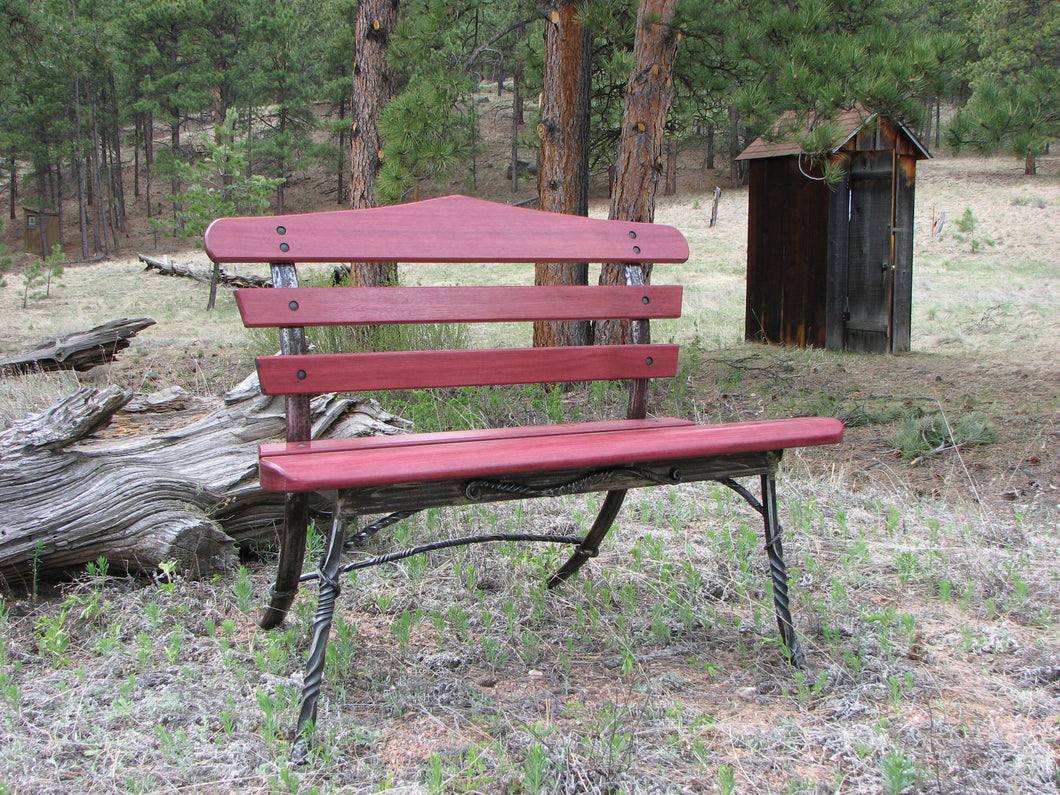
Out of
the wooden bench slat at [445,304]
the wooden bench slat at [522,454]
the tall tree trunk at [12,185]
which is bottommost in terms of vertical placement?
the wooden bench slat at [522,454]

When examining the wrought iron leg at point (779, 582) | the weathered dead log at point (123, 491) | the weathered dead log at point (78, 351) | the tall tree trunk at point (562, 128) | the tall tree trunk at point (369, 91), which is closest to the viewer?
the wrought iron leg at point (779, 582)

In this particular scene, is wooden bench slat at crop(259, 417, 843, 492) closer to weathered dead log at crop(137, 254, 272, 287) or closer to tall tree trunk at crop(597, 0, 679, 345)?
tall tree trunk at crop(597, 0, 679, 345)

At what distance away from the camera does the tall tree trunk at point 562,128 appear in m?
6.89

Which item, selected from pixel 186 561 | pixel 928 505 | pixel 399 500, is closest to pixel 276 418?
pixel 186 561

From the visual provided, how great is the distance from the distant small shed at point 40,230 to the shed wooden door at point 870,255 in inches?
1363

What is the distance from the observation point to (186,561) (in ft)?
9.94

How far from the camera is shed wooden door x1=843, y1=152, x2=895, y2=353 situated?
9.67m

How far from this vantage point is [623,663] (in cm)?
243

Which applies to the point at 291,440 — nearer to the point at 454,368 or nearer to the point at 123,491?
the point at 454,368

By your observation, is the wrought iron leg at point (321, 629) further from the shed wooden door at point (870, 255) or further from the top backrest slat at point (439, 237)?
the shed wooden door at point (870, 255)

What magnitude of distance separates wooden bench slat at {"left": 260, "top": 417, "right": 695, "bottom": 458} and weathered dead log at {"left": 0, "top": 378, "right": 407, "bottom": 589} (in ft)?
2.38

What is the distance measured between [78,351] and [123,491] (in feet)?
17.5

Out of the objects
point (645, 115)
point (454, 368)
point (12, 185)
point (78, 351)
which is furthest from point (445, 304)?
point (12, 185)

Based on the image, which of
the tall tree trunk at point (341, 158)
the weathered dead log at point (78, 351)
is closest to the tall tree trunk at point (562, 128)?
the weathered dead log at point (78, 351)
